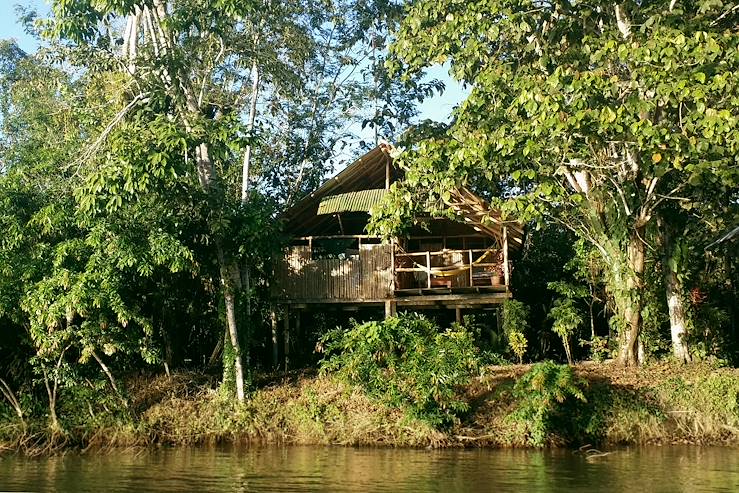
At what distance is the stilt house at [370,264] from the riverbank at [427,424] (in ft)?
8.44

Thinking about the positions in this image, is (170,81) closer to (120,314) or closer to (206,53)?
(206,53)

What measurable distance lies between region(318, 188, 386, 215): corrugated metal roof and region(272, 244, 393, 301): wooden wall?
1.02 m

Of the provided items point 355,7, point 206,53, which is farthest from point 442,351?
point 355,7

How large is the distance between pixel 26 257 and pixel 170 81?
153 inches

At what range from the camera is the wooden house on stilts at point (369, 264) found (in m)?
17.0

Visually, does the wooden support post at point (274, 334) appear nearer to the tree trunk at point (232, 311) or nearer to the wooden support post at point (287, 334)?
the wooden support post at point (287, 334)

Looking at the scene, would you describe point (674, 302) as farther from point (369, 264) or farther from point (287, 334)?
point (287, 334)

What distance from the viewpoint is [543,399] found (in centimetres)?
1305

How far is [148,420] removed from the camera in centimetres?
1448

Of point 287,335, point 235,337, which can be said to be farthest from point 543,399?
point 287,335

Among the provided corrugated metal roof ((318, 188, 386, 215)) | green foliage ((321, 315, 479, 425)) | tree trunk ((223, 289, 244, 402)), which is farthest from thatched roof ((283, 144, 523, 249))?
green foliage ((321, 315, 479, 425))

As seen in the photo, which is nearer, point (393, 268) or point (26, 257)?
point (26, 257)

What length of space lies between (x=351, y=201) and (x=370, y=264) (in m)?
1.44

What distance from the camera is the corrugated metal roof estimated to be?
658 inches
